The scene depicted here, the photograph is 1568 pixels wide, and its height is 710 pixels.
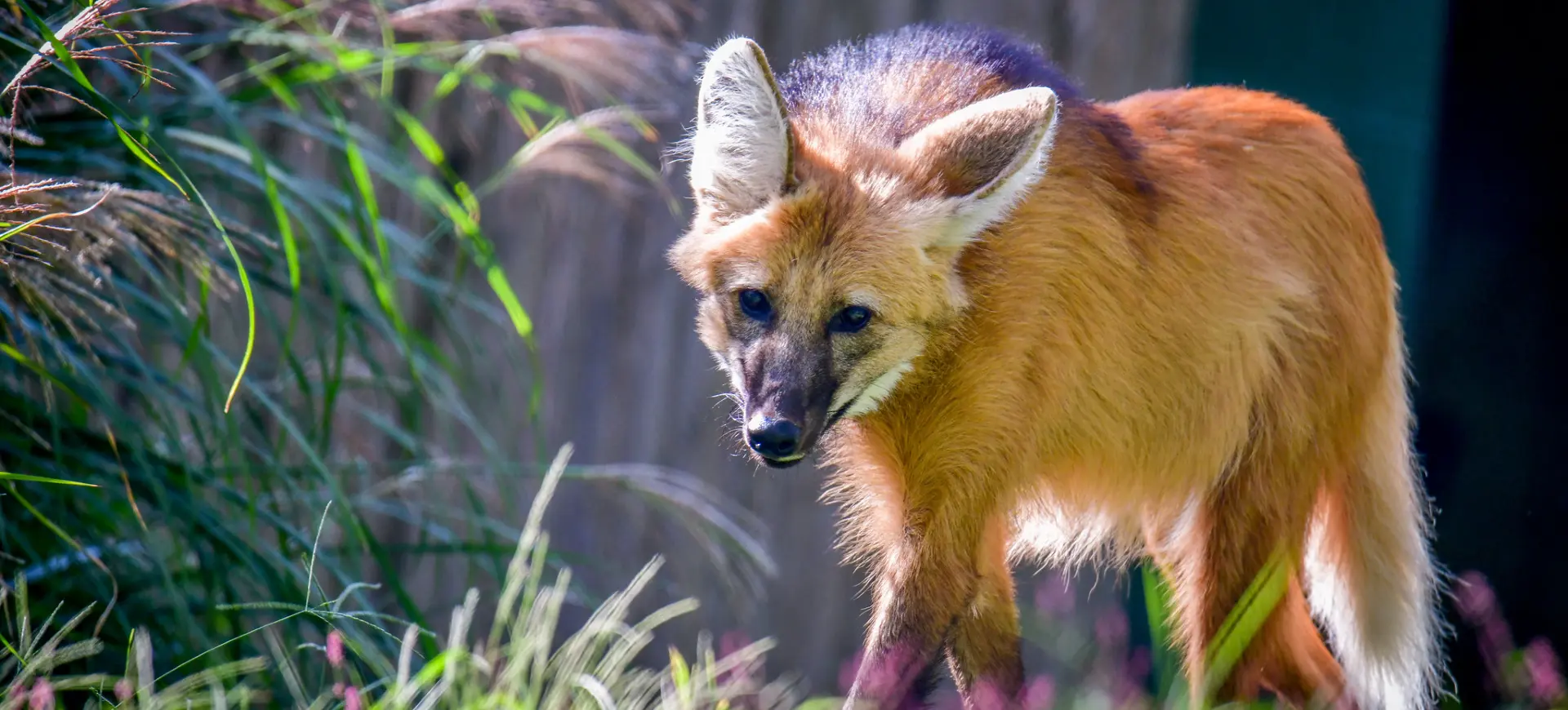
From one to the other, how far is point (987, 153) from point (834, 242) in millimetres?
284

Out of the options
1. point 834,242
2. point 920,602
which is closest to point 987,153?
point 834,242

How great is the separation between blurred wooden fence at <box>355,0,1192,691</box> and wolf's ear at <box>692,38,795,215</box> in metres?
2.18

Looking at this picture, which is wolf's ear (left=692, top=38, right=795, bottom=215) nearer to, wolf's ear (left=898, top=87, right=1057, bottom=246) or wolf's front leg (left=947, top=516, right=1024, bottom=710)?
wolf's ear (left=898, top=87, right=1057, bottom=246)

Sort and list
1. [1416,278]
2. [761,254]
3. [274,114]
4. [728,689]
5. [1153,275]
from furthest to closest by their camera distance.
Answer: [1416,278] → [274,114] → [1153,275] → [761,254] → [728,689]

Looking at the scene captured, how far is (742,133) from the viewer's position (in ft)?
7.59

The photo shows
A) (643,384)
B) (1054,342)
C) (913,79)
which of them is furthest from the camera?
(643,384)

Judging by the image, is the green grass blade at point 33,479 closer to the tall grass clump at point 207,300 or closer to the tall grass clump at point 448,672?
the tall grass clump at point 207,300

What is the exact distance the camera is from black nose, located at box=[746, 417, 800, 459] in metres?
2.15

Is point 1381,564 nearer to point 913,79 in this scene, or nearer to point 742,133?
point 913,79

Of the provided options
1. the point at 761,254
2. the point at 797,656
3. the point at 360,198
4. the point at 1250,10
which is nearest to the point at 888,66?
the point at 761,254

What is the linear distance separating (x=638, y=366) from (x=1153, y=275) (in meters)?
2.44

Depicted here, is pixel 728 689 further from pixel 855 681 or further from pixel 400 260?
pixel 400 260

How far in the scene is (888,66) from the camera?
260 cm

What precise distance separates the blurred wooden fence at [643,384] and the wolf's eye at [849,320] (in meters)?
2.34
